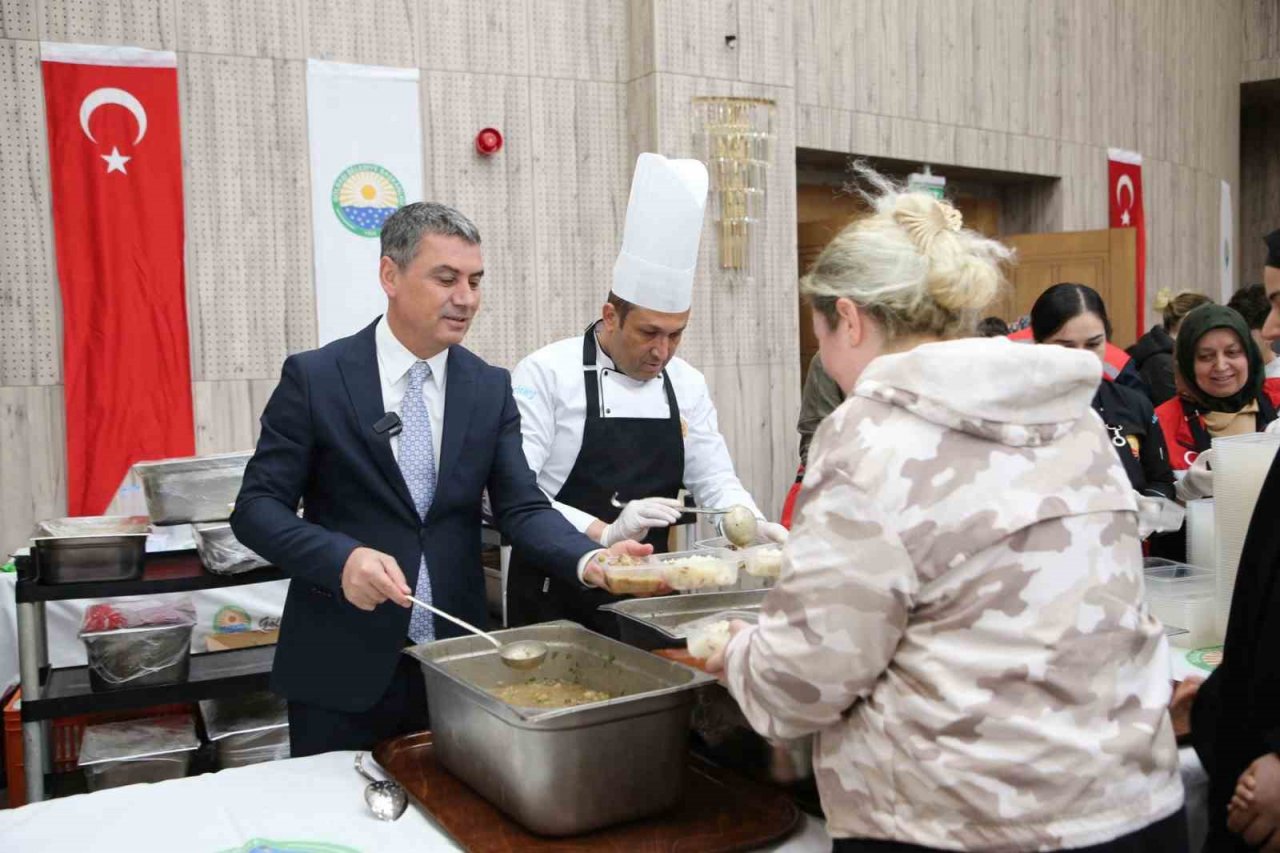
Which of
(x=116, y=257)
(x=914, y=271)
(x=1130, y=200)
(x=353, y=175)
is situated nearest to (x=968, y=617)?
(x=914, y=271)

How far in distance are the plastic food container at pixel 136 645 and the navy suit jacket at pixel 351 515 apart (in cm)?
99

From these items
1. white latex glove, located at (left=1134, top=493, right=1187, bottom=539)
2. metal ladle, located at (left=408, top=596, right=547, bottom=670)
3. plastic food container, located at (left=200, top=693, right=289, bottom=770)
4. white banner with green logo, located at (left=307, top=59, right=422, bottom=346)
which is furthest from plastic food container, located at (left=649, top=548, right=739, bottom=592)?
white banner with green logo, located at (left=307, top=59, right=422, bottom=346)

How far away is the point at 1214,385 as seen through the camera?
10.8ft

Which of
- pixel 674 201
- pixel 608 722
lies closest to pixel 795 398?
pixel 674 201

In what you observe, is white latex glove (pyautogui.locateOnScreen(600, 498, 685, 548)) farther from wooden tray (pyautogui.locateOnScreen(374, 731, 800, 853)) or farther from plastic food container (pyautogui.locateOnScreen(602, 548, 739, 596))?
wooden tray (pyautogui.locateOnScreen(374, 731, 800, 853))

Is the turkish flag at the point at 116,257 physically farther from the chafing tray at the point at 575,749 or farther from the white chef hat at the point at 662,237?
the chafing tray at the point at 575,749

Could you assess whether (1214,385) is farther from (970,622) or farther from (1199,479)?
→ (970,622)

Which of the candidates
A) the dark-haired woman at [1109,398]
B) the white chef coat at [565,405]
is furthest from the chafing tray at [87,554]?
the dark-haired woman at [1109,398]

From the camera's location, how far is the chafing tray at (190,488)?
262cm

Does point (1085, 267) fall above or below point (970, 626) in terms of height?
above

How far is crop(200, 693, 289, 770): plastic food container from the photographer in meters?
3.06

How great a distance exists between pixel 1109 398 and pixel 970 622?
2.15 meters

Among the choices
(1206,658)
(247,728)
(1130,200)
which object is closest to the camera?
(1206,658)

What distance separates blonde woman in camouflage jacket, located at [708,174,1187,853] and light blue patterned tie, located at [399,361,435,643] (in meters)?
0.94
